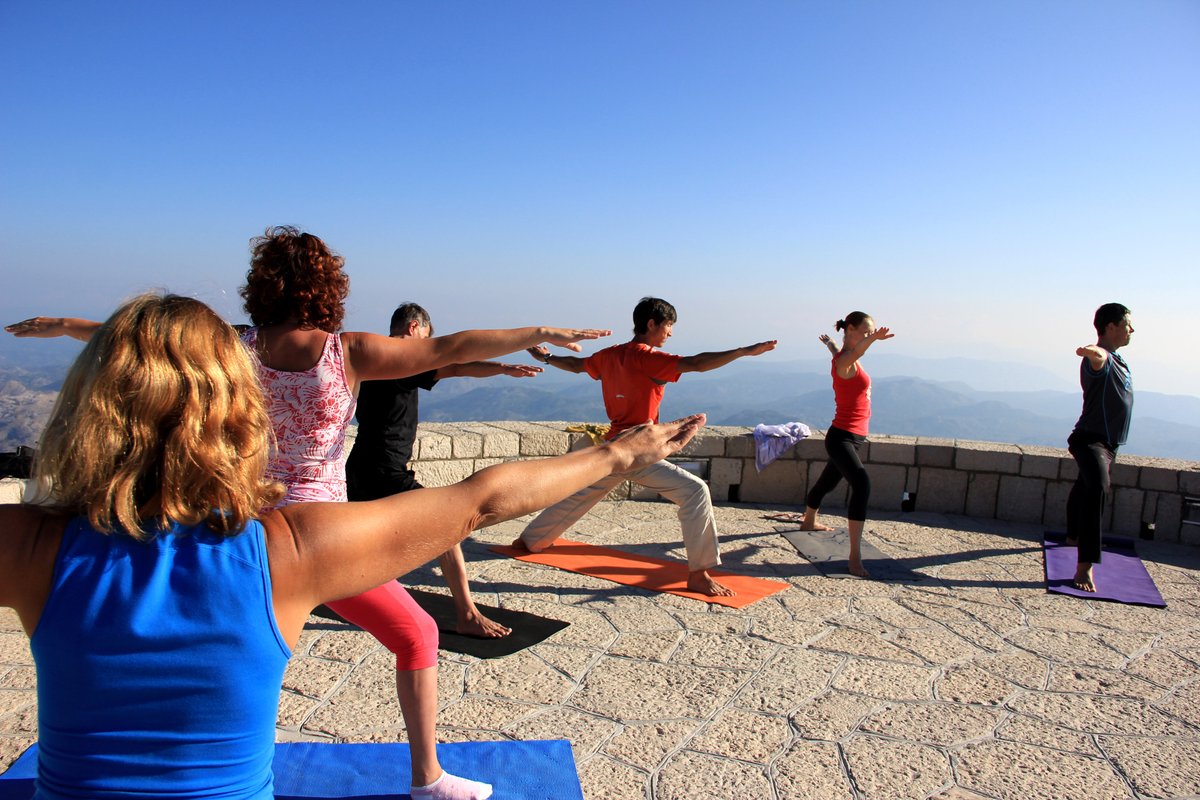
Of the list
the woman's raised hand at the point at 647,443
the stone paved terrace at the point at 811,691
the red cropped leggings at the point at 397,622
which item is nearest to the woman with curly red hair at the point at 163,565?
the woman's raised hand at the point at 647,443

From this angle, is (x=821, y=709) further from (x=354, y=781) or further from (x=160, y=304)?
(x=160, y=304)

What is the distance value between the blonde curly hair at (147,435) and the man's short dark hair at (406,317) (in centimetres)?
282

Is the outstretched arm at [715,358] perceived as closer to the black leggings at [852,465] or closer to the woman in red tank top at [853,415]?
the woman in red tank top at [853,415]

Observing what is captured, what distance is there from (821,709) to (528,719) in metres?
1.28

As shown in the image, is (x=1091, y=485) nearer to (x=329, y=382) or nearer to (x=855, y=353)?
(x=855, y=353)

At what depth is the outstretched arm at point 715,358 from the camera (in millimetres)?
4992

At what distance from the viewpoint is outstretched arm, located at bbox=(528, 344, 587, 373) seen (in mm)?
5285

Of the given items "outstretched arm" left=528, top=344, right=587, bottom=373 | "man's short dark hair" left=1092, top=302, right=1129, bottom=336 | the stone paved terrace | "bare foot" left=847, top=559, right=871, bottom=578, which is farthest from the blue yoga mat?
"man's short dark hair" left=1092, top=302, right=1129, bottom=336

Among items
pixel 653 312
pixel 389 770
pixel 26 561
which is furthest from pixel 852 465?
pixel 26 561

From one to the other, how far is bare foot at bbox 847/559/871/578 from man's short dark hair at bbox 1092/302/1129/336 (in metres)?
2.44

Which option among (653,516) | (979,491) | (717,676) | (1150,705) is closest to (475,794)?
(717,676)

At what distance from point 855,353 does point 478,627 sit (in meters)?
3.28

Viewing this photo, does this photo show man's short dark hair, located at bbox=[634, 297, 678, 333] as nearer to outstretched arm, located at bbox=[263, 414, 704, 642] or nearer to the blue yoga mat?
the blue yoga mat

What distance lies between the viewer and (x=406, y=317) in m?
4.11
